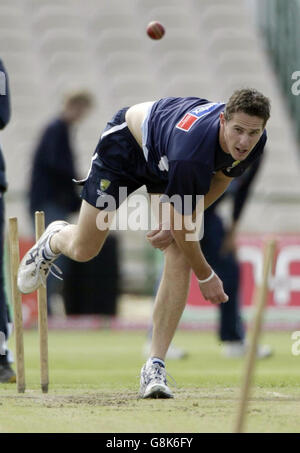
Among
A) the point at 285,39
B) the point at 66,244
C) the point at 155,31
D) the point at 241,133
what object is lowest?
the point at 66,244

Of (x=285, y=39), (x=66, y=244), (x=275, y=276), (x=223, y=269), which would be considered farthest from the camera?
(x=285, y=39)

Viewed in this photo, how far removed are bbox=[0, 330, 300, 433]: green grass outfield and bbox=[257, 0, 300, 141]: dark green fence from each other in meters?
10.1

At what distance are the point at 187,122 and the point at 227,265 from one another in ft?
12.9

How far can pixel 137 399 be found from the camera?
5.15 m

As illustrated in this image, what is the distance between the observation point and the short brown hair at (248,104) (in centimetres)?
476

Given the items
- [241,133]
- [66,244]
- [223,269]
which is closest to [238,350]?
[223,269]

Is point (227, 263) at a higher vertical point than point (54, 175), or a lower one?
lower

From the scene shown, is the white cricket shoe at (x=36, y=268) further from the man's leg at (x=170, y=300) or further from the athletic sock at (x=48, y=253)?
the man's leg at (x=170, y=300)

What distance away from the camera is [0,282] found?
20.4 ft

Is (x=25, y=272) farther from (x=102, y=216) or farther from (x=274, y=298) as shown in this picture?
(x=274, y=298)

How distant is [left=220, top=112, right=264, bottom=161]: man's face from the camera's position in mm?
4777

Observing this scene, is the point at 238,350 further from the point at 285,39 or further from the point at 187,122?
the point at 285,39
